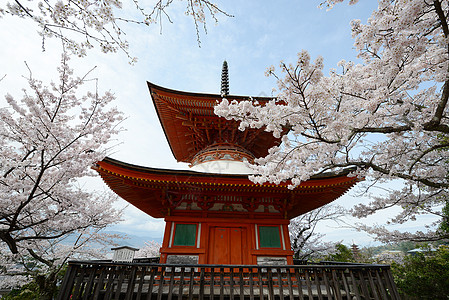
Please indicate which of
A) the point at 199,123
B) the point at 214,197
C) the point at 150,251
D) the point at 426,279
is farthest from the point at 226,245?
the point at 150,251

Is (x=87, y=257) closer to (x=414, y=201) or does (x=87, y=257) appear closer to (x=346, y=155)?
(x=346, y=155)

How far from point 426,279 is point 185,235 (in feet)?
36.6

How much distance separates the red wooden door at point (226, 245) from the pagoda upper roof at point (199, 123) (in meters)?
3.65

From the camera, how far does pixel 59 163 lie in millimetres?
5285

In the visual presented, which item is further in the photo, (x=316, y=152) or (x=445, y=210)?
(x=445, y=210)

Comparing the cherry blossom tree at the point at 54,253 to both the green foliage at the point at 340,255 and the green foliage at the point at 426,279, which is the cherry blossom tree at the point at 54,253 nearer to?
the green foliage at the point at 426,279

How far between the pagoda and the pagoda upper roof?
4 centimetres

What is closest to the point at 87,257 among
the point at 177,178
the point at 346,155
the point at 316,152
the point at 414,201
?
the point at 177,178

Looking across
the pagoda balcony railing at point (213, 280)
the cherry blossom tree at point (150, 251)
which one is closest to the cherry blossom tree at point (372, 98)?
the pagoda balcony railing at point (213, 280)

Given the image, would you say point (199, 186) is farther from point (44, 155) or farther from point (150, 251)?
point (150, 251)

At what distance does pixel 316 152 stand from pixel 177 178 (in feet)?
14.4

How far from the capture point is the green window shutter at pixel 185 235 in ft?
22.9

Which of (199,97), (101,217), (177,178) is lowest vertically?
(101,217)

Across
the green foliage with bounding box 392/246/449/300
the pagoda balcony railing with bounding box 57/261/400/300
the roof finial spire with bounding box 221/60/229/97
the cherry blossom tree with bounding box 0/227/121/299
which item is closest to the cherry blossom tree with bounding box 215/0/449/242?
the pagoda balcony railing with bounding box 57/261/400/300
